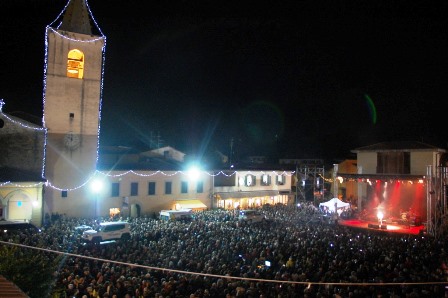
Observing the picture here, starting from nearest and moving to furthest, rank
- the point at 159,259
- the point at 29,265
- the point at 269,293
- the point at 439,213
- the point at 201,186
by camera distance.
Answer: the point at 29,265 → the point at 269,293 → the point at 159,259 → the point at 439,213 → the point at 201,186

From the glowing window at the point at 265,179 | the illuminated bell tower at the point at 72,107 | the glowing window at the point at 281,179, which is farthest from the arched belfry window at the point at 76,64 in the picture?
the glowing window at the point at 281,179

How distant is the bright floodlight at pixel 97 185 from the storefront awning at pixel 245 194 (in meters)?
11.1

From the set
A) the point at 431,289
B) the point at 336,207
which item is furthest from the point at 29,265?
the point at 336,207

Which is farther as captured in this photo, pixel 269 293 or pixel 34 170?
pixel 34 170

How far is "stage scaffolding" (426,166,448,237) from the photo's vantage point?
2383 cm

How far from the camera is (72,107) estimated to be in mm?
28484

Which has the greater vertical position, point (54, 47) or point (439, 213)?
point (54, 47)

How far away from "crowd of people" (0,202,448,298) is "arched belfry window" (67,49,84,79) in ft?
38.3

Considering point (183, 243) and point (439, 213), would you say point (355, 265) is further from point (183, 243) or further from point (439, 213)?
point (439, 213)

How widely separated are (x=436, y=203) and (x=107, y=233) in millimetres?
19254

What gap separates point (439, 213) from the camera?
2441 cm

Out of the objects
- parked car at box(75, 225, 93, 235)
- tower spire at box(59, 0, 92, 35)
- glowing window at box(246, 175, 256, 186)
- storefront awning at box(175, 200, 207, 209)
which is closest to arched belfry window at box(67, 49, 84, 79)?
tower spire at box(59, 0, 92, 35)

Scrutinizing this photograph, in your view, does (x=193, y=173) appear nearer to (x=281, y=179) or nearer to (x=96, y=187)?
(x=96, y=187)

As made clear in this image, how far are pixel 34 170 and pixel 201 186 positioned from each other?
1412cm
